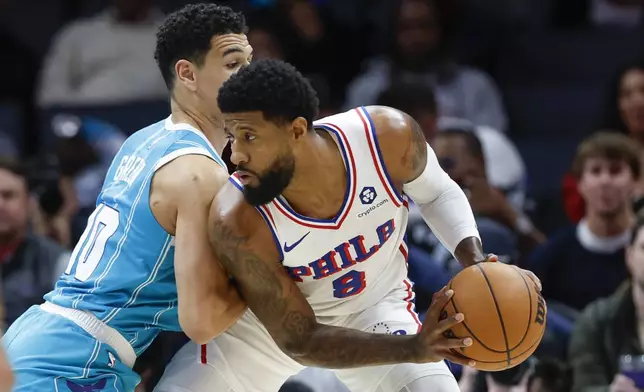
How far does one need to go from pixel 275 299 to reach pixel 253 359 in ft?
1.37

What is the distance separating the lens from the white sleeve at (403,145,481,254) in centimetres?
411

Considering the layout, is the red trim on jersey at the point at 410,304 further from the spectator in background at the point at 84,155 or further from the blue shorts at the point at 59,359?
the spectator in background at the point at 84,155

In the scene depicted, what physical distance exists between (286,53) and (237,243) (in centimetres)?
469

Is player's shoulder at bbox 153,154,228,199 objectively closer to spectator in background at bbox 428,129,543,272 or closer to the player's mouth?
the player's mouth

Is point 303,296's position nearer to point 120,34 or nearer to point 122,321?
point 122,321

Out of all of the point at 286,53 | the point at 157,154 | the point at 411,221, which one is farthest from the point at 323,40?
the point at 157,154

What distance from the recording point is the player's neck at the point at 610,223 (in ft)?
21.5

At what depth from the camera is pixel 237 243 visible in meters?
3.79

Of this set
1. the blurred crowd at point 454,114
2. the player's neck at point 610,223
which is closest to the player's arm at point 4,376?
the blurred crowd at point 454,114

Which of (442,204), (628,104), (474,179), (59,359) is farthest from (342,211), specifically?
(628,104)

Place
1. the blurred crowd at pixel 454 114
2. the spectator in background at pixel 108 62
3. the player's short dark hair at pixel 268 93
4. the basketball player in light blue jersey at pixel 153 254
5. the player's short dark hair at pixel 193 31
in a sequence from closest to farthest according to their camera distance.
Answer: the player's short dark hair at pixel 268 93 < the basketball player in light blue jersey at pixel 153 254 < the player's short dark hair at pixel 193 31 < the blurred crowd at pixel 454 114 < the spectator in background at pixel 108 62

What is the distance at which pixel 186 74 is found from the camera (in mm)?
4082

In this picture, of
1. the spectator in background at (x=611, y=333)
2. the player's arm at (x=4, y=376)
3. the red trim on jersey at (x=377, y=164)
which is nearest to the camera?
the player's arm at (x=4, y=376)

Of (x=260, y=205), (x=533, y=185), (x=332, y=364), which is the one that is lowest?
(x=533, y=185)
